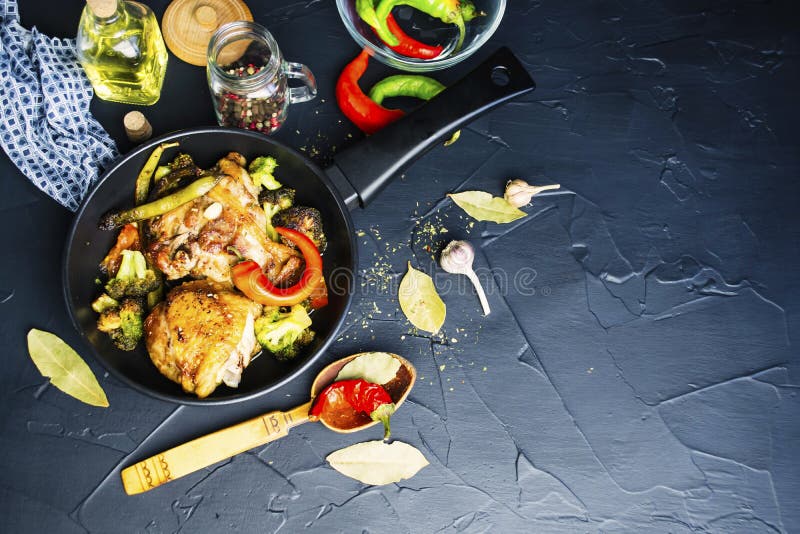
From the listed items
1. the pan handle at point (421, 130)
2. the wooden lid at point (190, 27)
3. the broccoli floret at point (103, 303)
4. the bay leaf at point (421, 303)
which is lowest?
the bay leaf at point (421, 303)

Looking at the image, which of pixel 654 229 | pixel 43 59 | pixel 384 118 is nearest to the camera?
pixel 43 59

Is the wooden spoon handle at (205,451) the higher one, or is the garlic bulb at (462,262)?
the garlic bulb at (462,262)

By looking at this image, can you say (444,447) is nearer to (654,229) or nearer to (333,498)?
(333,498)

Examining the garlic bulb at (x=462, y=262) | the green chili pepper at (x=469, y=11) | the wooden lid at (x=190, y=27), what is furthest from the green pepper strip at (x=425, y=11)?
the garlic bulb at (x=462, y=262)

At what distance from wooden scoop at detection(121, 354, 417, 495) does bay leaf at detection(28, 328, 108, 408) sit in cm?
36

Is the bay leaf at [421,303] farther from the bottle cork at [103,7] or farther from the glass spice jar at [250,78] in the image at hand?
the bottle cork at [103,7]

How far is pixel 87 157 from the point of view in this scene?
284cm

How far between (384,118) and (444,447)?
1.59m

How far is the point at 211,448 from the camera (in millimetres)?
2781

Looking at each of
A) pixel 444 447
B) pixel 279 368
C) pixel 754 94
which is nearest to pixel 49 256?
pixel 279 368

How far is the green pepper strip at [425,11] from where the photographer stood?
2.99 m

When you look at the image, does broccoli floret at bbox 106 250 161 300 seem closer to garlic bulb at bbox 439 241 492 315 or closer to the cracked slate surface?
the cracked slate surface

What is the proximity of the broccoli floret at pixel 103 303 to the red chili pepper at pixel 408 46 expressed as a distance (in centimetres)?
175

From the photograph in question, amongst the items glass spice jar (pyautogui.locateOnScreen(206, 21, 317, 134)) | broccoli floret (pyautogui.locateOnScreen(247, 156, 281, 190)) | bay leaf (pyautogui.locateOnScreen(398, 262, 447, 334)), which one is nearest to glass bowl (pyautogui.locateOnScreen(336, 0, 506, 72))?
glass spice jar (pyautogui.locateOnScreen(206, 21, 317, 134))
